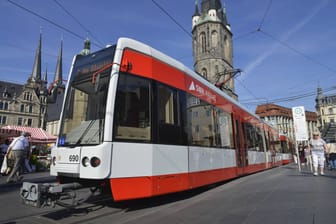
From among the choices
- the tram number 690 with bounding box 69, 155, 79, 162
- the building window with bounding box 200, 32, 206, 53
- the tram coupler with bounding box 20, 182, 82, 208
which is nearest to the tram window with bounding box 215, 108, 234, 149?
the tram number 690 with bounding box 69, 155, 79, 162

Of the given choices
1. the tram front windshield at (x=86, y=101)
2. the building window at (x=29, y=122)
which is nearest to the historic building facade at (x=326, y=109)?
the building window at (x=29, y=122)

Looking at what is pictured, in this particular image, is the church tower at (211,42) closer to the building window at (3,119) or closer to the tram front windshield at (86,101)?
the building window at (3,119)

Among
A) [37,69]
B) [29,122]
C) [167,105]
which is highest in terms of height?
[37,69]

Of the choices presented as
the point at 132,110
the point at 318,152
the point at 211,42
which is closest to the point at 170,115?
the point at 132,110

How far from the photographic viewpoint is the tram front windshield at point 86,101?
14.9 ft

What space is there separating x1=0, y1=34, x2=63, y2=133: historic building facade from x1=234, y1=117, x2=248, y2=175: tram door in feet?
205

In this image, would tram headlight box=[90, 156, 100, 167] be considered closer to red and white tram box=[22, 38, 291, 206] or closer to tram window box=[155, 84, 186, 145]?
red and white tram box=[22, 38, 291, 206]

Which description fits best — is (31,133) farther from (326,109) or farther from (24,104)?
(326,109)

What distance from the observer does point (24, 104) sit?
6644cm

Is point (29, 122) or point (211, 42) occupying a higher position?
point (211, 42)

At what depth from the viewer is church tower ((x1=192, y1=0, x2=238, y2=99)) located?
6475 centimetres

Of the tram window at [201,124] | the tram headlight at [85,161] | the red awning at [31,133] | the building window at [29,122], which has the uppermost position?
the building window at [29,122]

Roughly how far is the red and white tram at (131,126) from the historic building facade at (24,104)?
64.3 m

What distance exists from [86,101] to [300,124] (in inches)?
479
